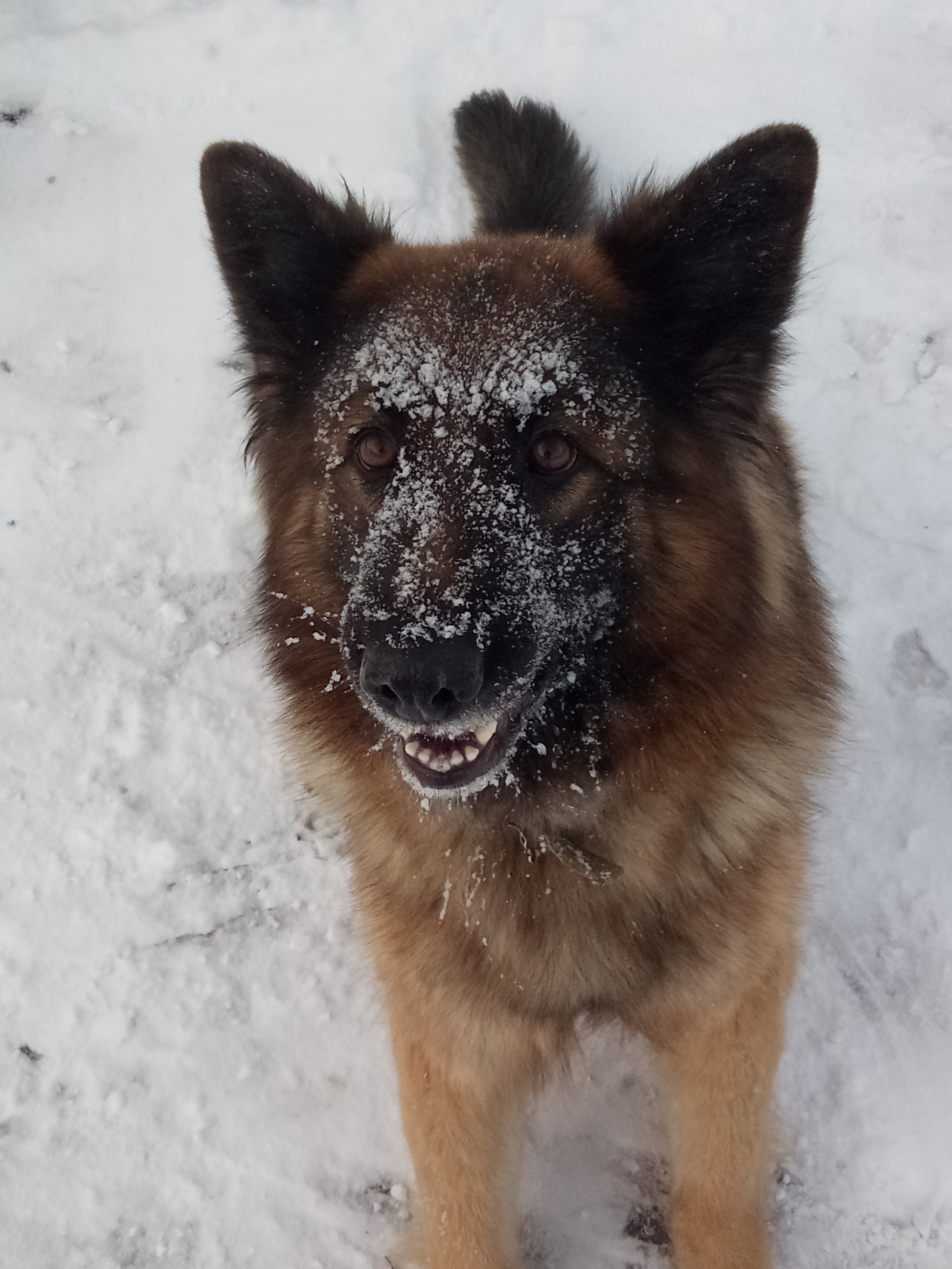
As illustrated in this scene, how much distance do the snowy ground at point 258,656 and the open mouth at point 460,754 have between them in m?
1.40

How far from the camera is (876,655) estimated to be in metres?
3.41

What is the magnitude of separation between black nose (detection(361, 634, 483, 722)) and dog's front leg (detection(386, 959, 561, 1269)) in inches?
38.3

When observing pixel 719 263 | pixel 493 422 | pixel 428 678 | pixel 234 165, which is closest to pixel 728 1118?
pixel 428 678

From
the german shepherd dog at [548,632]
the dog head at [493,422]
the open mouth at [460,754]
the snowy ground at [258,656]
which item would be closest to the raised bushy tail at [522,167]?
the snowy ground at [258,656]

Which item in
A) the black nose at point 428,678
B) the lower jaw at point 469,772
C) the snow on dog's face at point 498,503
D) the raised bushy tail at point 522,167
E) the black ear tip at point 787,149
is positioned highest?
the raised bushy tail at point 522,167

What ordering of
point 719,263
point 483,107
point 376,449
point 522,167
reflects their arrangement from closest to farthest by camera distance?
point 719,263 → point 376,449 → point 522,167 → point 483,107

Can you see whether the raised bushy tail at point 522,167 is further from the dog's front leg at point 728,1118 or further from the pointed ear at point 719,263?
the dog's front leg at point 728,1118

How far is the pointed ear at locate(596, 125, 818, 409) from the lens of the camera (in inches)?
73.0

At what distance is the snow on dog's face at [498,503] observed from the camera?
5.94ft

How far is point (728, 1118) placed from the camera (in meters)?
2.43

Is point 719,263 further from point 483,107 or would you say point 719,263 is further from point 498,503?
point 483,107

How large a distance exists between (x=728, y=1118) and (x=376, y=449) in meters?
1.92

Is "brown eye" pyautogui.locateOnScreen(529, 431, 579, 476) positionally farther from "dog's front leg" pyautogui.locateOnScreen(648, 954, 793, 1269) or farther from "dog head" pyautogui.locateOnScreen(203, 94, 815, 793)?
"dog's front leg" pyautogui.locateOnScreen(648, 954, 793, 1269)

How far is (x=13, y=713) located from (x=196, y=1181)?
1744 millimetres
